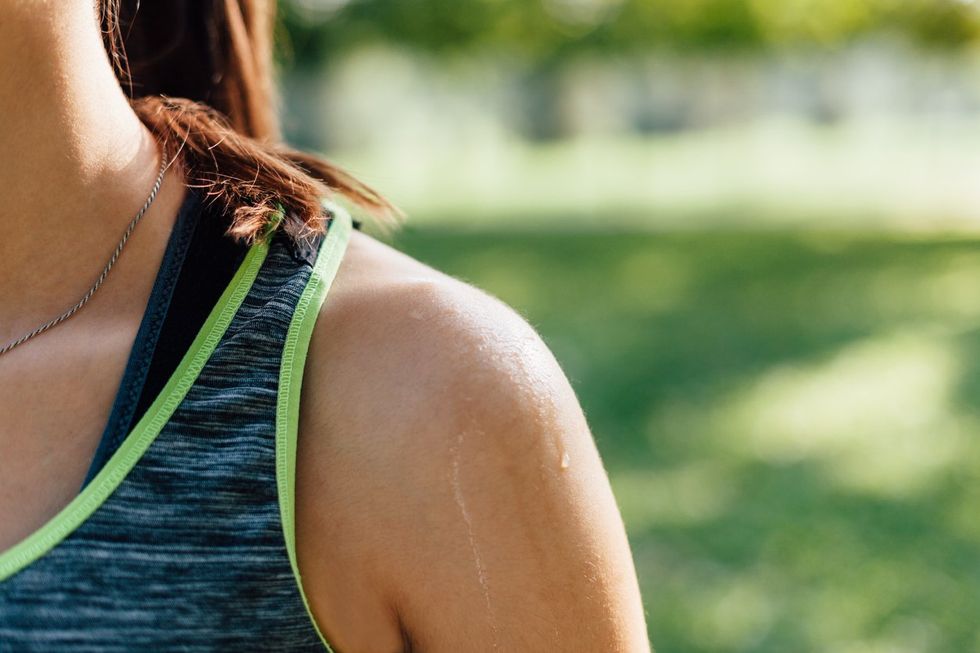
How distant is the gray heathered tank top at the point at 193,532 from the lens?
3.59ft

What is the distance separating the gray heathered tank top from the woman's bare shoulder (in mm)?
33

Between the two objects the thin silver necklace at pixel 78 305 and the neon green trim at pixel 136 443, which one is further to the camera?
the thin silver necklace at pixel 78 305

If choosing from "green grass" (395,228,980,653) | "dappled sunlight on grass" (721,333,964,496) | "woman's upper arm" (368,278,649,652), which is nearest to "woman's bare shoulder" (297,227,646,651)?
"woman's upper arm" (368,278,649,652)

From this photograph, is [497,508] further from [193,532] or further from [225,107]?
[225,107]

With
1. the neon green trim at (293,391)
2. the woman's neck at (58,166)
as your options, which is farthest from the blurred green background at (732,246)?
the neon green trim at (293,391)

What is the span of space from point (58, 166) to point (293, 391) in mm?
377

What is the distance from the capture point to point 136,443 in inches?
44.9

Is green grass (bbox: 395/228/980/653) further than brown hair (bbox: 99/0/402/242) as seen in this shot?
Yes

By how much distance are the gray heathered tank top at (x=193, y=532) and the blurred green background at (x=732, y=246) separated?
4.34ft

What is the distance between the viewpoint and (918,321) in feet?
28.8

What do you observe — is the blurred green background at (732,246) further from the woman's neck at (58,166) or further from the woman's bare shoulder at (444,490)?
the woman's bare shoulder at (444,490)

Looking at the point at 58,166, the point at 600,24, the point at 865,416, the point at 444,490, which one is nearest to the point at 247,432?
the point at 444,490

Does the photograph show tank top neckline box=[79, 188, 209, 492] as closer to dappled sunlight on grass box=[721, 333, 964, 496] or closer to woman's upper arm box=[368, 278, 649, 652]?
woman's upper arm box=[368, 278, 649, 652]

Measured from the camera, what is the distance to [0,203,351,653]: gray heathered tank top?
1094 mm
